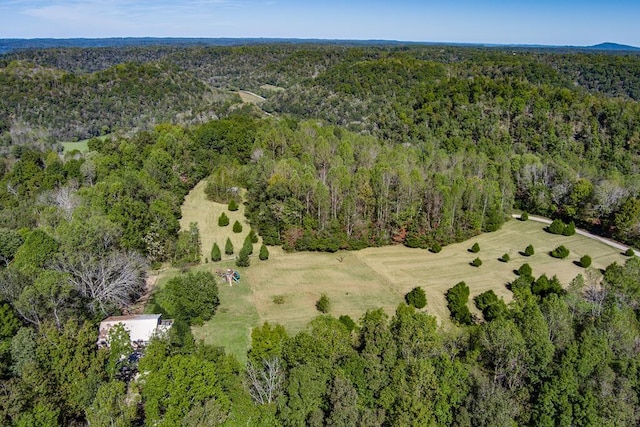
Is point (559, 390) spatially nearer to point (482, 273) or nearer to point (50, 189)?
point (482, 273)

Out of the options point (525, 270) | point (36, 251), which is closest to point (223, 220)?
point (36, 251)

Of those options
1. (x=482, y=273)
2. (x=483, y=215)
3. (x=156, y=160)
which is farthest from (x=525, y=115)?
(x=156, y=160)

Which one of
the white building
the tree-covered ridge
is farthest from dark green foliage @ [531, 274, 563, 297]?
the tree-covered ridge

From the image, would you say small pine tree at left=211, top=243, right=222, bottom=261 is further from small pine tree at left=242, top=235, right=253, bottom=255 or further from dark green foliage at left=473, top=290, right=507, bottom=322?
dark green foliage at left=473, top=290, right=507, bottom=322

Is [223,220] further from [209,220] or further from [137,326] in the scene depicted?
[137,326]

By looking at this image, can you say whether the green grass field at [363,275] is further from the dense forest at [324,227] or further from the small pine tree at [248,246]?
the dense forest at [324,227]

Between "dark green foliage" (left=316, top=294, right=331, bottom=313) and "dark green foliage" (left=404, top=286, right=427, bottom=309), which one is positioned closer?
"dark green foliage" (left=316, top=294, right=331, bottom=313)
